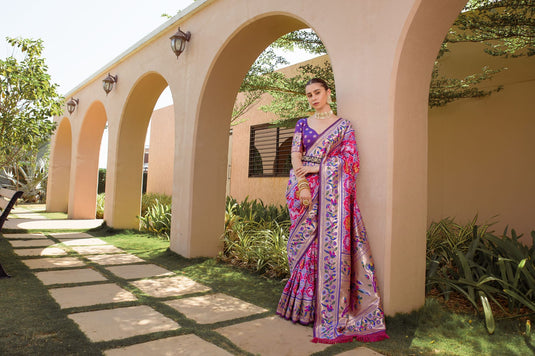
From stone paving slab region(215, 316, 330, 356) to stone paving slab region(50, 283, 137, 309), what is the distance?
987mm

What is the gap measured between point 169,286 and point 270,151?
527cm

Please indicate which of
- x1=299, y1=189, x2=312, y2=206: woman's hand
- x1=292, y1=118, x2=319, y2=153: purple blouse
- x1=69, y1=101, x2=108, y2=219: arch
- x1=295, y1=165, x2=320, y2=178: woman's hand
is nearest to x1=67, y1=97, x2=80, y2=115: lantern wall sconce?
x1=69, y1=101, x2=108, y2=219: arch

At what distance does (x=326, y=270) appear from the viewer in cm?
224

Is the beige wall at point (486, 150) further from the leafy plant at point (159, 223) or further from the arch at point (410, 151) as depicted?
the leafy plant at point (159, 223)

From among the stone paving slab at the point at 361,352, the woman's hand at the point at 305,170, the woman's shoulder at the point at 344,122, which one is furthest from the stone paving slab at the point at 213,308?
the woman's shoulder at the point at 344,122

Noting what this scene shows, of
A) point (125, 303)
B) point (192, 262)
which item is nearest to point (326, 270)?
point (125, 303)

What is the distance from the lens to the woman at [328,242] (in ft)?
7.12

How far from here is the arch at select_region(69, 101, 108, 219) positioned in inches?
307

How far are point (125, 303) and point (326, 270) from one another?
4.76 feet

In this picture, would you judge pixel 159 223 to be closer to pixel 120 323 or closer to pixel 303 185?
pixel 120 323

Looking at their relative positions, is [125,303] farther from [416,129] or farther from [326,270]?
[416,129]

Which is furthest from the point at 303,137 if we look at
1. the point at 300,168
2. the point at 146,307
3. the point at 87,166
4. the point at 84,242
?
the point at 87,166

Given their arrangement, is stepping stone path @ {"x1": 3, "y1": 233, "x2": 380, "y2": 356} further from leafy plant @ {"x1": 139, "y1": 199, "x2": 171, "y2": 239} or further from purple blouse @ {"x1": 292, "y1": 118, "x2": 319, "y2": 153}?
leafy plant @ {"x1": 139, "y1": 199, "x2": 171, "y2": 239}

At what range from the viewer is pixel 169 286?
3.09m
